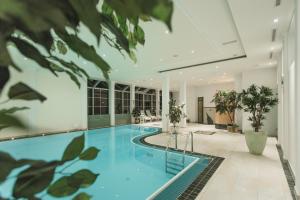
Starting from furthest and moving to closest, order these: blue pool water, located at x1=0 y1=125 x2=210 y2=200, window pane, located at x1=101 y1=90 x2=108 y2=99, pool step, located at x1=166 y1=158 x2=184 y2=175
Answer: window pane, located at x1=101 y1=90 x2=108 y2=99 < pool step, located at x1=166 y1=158 x2=184 y2=175 < blue pool water, located at x1=0 y1=125 x2=210 y2=200

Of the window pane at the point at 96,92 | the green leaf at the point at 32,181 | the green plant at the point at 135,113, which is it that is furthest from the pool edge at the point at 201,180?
the green plant at the point at 135,113

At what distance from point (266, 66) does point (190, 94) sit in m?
8.14

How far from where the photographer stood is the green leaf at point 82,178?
449mm

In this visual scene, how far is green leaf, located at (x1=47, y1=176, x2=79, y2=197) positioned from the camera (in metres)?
0.41

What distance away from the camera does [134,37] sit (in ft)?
2.12

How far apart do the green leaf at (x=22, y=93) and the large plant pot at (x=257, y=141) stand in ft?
19.5

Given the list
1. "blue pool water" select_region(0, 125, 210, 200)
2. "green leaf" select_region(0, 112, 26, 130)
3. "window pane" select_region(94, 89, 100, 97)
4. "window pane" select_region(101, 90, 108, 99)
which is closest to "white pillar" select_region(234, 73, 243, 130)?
"blue pool water" select_region(0, 125, 210, 200)

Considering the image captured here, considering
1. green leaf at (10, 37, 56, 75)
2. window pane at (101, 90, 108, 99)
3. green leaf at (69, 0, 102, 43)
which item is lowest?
green leaf at (10, 37, 56, 75)

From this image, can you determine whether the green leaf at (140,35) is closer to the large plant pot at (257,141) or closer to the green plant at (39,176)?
the green plant at (39,176)

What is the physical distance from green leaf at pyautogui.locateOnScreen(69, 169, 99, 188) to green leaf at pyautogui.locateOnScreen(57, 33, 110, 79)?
28 cm

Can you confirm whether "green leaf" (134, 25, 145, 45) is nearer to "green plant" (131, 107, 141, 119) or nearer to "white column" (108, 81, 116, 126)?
"white column" (108, 81, 116, 126)

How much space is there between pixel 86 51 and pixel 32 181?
0.29 m

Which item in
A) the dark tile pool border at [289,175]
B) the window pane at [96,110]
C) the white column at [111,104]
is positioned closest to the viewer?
the dark tile pool border at [289,175]

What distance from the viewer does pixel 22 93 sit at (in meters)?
0.38
